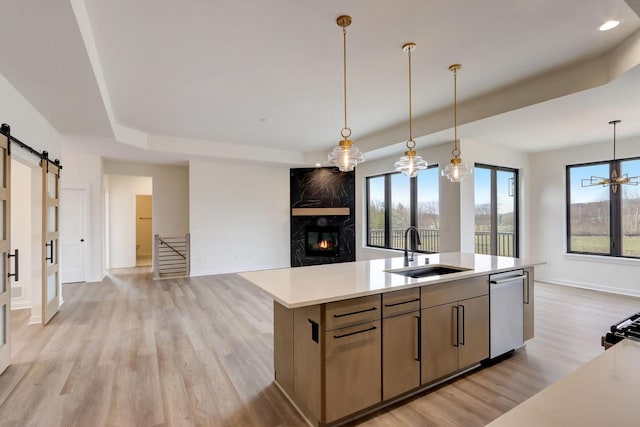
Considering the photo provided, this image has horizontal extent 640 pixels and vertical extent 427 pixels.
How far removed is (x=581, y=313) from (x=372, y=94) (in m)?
4.16

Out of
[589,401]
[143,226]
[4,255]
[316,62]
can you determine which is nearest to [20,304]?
[4,255]

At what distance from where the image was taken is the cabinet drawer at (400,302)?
2143 mm

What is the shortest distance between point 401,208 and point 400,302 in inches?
195

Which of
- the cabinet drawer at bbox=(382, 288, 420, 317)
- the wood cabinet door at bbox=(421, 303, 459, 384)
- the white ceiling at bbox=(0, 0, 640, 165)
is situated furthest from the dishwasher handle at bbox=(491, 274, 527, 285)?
the white ceiling at bbox=(0, 0, 640, 165)

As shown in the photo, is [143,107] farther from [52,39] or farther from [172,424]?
[172,424]

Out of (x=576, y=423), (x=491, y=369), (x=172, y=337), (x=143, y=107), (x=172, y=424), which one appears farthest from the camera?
(x=143, y=107)

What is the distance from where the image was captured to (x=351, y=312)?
1.99 metres

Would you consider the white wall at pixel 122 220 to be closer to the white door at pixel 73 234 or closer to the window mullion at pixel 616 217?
the white door at pixel 73 234

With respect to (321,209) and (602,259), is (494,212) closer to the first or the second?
(602,259)

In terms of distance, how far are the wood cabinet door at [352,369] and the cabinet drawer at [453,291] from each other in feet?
1.65

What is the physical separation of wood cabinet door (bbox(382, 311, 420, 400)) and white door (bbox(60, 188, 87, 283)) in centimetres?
679

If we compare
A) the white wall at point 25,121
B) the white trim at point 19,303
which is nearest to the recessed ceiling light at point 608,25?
the white wall at point 25,121

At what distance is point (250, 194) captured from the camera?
782 cm

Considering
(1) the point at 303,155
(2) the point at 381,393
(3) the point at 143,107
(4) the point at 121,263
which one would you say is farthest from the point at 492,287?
(4) the point at 121,263
